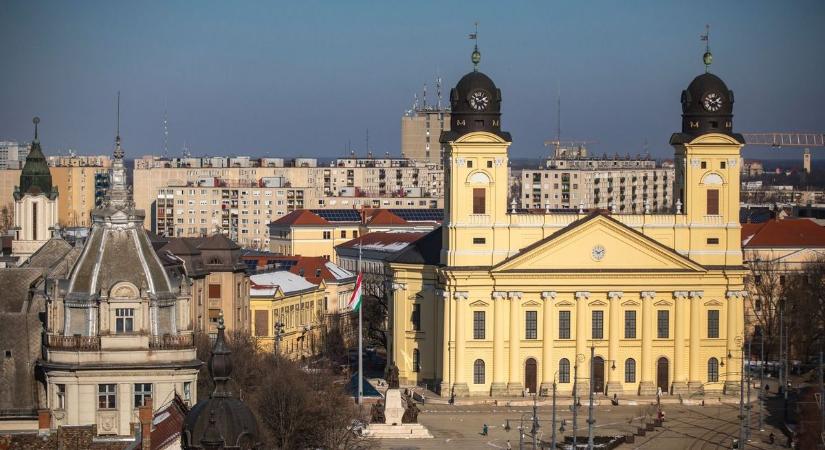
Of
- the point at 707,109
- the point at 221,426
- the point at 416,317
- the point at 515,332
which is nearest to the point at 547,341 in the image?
the point at 515,332

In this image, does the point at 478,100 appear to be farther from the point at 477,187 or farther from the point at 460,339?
the point at 460,339

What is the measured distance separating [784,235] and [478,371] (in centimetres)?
4170

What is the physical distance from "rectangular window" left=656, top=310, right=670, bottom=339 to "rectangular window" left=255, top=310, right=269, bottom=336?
23.9 meters

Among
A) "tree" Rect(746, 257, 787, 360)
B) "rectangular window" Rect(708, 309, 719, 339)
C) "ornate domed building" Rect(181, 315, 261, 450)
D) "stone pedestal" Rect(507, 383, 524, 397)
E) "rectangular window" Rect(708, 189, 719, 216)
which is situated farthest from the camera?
"tree" Rect(746, 257, 787, 360)

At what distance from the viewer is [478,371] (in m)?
121

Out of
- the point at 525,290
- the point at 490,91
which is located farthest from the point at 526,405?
the point at 490,91

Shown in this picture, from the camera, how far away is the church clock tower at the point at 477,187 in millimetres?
120875

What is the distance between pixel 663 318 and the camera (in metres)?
123

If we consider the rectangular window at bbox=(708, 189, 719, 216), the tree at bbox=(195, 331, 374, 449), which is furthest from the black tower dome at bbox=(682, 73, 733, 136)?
the tree at bbox=(195, 331, 374, 449)

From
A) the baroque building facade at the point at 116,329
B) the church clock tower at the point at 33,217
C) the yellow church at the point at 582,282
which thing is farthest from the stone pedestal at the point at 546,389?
the baroque building facade at the point at 116,329

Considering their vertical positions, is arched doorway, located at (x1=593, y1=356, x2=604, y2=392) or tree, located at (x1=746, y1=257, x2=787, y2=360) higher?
tree, located at (x1=746, y1=257, x2=787, y2=360)

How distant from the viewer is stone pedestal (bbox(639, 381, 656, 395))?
12125 centimetres

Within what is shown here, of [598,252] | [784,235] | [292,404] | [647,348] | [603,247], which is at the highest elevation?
[784,235]

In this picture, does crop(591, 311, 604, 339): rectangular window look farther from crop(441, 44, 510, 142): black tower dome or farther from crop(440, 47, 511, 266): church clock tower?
crop(441, 44, 510, 142): black tower dome
